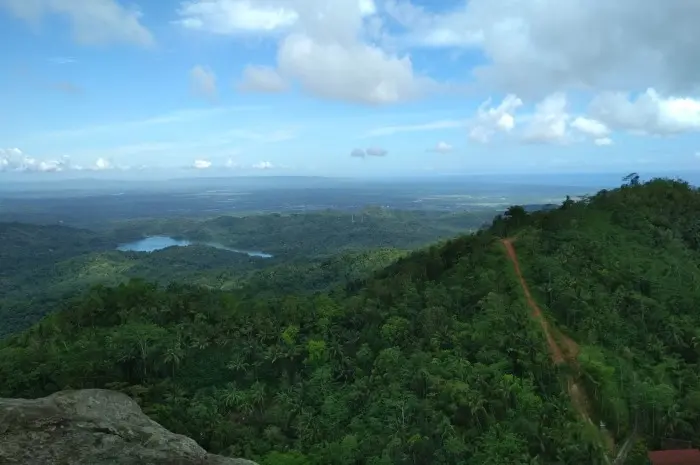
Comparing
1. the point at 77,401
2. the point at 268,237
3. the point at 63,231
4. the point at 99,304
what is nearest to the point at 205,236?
the point at 268,237

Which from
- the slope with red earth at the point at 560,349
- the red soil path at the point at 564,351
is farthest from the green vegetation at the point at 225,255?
the red soil path at the point at 564,351

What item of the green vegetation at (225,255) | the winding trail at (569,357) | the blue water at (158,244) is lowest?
the blue water at (158,244)

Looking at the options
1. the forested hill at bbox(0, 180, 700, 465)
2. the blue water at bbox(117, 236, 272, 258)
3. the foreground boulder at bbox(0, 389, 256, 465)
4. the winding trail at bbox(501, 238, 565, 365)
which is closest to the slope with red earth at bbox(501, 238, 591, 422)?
the winding trail at bbox(501, 238, 565, 365)

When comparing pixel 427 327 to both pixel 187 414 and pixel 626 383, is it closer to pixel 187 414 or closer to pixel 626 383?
pixel 626 383

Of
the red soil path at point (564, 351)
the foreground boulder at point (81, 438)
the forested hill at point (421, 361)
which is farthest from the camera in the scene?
the red soil path at point (564, 351)

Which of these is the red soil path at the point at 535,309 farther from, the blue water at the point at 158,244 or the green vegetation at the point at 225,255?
the blue water at the point at 158,244
